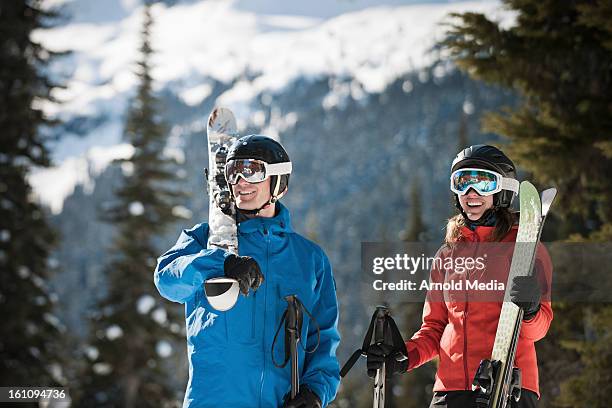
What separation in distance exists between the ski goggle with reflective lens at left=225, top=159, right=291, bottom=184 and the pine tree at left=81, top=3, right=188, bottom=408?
21262mm

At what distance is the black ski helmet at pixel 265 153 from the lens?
3893 millimetres

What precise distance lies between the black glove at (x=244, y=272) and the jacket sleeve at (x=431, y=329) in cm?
111

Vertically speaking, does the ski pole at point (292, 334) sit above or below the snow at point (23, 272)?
above

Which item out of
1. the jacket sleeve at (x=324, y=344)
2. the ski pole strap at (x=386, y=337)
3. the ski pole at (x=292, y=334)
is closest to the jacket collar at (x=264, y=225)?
the jacket sleeve at (x=324, y=344)

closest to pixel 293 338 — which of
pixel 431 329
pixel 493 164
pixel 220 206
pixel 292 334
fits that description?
pixel 292 334

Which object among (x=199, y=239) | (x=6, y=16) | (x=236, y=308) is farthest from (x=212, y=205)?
(x=6, y=16)

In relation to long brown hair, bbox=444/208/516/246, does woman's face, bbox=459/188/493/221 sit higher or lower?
higher

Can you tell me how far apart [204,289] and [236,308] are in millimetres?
204

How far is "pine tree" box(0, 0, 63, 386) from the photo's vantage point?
67.9 ft

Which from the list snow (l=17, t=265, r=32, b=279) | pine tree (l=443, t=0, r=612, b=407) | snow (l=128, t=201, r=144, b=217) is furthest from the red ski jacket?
snow (l=128, t=201, r=144, b=217)

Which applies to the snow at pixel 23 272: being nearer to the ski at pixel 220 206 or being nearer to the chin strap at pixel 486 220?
the ski at pixel 220 206

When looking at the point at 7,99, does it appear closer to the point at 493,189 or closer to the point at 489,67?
the point at 489,67

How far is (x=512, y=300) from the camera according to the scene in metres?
3.50

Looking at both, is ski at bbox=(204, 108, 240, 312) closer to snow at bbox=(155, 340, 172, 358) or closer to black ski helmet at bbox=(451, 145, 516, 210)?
black ski helmet at bbox=(451, 145, 516, 210)
